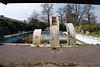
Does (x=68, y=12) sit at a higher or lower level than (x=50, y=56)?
higher

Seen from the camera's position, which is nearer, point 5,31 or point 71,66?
point 71,66

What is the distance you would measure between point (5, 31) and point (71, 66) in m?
18.1

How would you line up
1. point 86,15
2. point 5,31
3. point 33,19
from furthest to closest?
point 33,19 < point 86,15 < point 5,31

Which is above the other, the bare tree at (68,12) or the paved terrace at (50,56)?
the bare tree at (68,12)

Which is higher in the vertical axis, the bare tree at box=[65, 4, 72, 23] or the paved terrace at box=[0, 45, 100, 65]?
the bare tree at box=[65, 4, 72, 23]

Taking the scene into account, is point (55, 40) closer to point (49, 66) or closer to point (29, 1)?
point (49, 66)

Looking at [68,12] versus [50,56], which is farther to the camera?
[68,12]

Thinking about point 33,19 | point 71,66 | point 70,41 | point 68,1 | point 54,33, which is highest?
point 33,19

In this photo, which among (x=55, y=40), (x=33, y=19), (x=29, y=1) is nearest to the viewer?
(x=29, y=1)

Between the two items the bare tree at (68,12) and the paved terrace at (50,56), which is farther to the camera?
the bare tree at (68,12)

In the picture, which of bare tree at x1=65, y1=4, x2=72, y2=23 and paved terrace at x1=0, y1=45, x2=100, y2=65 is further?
bare tree at x1=65, y1=4, x2=72, y2=23

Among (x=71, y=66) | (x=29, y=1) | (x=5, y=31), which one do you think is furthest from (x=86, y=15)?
(x=29, y=1)

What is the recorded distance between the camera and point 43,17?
42.3 m

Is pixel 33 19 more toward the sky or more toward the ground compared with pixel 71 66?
more toward the sky
